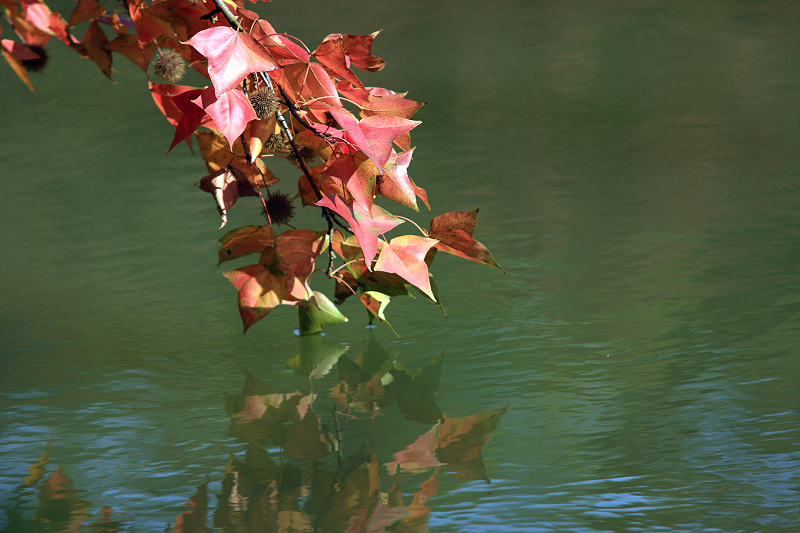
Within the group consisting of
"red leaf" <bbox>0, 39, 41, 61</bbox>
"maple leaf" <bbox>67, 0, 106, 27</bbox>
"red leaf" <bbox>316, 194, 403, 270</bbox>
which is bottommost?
"red leaf" <bbox>316, 194, 403, 270</bbox>

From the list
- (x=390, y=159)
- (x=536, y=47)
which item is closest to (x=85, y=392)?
(x=390, y=159)

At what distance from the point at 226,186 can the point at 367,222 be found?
149 millimetres

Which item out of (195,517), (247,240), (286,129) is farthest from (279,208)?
(195,517)

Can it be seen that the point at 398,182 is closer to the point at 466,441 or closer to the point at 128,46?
the point at 466,441

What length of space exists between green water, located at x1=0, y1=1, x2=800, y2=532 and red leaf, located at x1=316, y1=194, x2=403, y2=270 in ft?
0.38

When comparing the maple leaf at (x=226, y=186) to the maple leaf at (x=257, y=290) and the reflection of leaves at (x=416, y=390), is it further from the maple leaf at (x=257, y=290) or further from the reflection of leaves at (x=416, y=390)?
the reflection of leaves at (x=416, y=390)

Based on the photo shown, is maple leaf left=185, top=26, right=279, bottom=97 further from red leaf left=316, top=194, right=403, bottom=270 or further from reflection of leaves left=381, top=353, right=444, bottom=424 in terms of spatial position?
reflection of leaves left=381, top=353, right=444, bottom=424

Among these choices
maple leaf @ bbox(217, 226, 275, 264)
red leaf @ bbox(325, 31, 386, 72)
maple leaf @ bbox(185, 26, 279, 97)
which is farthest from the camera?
maple leaf @ bbox(217, 226, 275, 264)

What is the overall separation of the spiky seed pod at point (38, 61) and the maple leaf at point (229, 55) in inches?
13.2

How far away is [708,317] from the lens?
0.60 m

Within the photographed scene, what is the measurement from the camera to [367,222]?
0.41 m

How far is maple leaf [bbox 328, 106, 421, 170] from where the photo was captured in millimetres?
378

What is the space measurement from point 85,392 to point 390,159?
0.92 ft

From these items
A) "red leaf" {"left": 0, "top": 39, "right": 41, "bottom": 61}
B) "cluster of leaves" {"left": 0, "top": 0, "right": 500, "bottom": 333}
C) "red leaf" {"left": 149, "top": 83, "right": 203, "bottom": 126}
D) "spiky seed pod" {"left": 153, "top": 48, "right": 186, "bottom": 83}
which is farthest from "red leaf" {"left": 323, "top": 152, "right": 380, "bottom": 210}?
"red leaf" {"left": 0, "top": 39, "right": 41, "bottom": 61}
